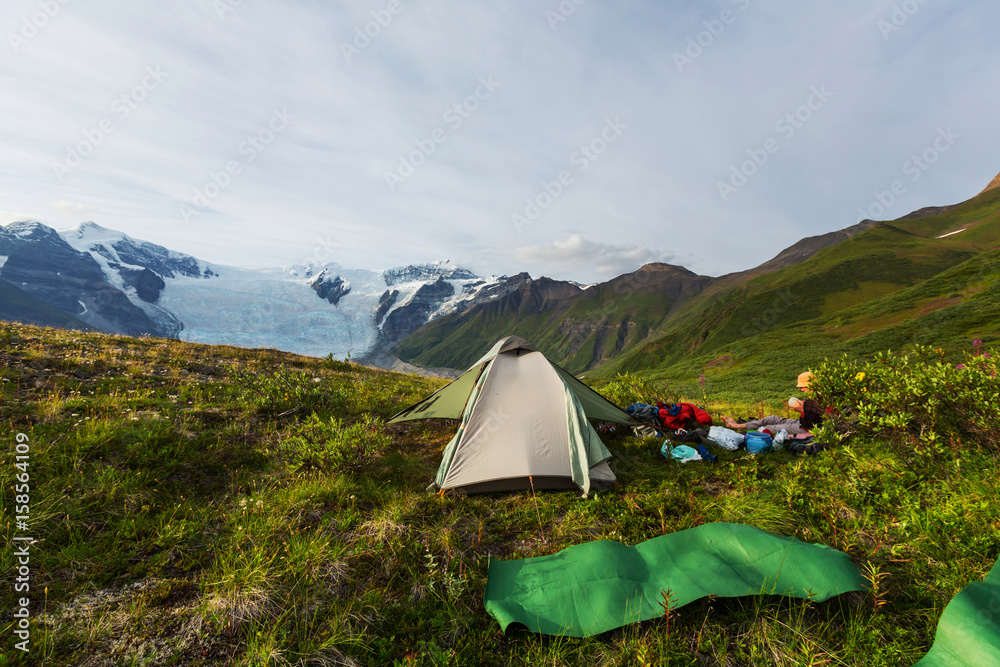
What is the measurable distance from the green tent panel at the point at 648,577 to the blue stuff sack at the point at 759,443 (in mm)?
4525

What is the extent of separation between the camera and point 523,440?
25.6ft

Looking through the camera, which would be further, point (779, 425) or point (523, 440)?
point (779, 425)

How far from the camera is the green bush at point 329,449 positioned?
23.4ft

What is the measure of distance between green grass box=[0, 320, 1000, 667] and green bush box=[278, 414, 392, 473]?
0.06 m

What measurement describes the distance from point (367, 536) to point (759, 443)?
9.26m

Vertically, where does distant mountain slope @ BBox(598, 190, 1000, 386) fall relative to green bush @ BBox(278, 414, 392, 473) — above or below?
above

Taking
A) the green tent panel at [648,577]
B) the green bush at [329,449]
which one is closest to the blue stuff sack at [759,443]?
the green tent panel at [648,577]

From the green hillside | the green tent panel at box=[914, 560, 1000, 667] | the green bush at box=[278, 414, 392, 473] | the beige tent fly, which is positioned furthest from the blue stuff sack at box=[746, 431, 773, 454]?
the green hillside

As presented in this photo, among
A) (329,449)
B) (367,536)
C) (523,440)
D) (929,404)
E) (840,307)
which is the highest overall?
(840,307)

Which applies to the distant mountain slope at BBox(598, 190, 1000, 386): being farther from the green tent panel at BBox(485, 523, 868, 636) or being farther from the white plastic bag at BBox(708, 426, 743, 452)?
the green tent panel at BBox(485, 523, 868, 636)

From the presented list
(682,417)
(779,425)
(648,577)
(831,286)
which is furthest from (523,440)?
(831,286)

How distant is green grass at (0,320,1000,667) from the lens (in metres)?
3.91

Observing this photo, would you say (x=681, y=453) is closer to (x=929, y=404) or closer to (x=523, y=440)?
(x=523, y=440)

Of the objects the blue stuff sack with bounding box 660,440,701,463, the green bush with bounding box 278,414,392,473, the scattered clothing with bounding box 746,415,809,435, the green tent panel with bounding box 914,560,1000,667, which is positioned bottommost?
the green tent panel with bounding box 914,560,1000,667
